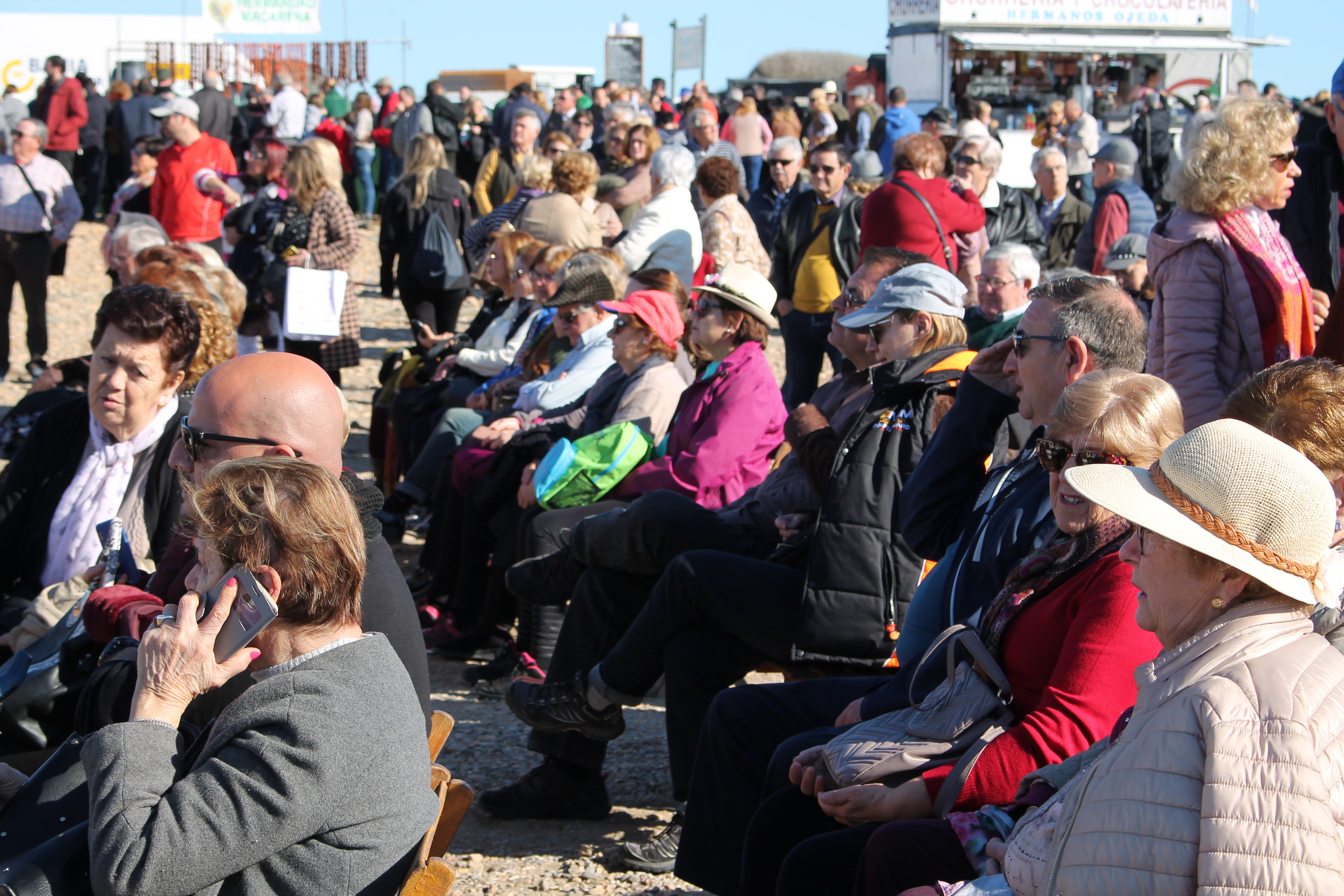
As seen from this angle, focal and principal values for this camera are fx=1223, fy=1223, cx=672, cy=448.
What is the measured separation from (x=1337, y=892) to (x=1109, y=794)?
0.95 ft

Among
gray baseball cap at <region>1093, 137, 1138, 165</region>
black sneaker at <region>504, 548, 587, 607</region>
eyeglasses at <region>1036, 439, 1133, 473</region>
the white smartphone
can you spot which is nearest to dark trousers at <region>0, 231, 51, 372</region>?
black sneaker at <region>504, 548, 587, 607</region>

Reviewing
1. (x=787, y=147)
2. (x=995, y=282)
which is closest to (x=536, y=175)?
(x=787, y=147)

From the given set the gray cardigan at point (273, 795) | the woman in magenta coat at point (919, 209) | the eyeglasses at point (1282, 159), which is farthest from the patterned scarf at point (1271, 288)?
the gray cardigan at point (273, 795)

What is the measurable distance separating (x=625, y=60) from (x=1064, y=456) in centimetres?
2266

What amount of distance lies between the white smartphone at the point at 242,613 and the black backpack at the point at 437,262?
6.72m

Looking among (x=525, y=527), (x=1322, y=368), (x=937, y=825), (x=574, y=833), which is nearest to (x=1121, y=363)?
(x=1322, y=368)

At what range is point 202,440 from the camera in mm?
2588

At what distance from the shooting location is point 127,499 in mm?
3457

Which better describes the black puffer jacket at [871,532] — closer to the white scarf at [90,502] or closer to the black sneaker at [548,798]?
the black sneaker at [548,798]

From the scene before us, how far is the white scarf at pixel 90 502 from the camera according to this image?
3.46m

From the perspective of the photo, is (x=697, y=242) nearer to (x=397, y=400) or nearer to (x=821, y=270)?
(x=821, y=270)

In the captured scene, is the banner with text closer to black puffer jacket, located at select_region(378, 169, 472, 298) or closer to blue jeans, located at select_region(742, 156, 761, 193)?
blue jeans, located at select_region(742, 156, 761, 193)

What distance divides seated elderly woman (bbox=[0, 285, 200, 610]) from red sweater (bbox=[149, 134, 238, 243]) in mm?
Answer: 6285

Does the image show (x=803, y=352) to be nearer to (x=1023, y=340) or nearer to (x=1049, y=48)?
(x=1023, y=340)
